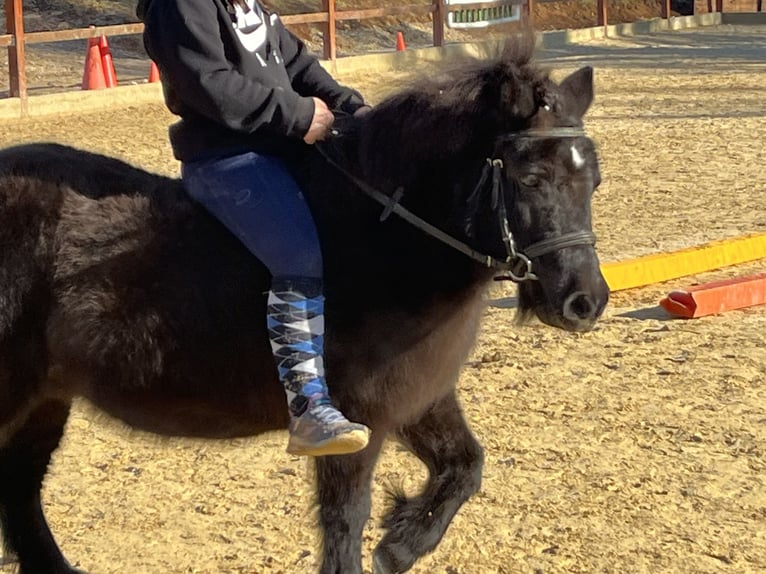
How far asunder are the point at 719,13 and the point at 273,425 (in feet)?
101

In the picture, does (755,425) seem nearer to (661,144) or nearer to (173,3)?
(173,3)

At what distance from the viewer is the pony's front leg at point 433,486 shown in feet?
13.8

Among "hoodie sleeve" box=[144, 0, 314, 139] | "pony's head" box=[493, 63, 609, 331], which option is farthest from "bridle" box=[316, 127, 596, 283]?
"hoodie sleeve" box=[144, 0, 314, 139]

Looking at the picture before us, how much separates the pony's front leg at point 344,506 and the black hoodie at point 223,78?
39.4 inches

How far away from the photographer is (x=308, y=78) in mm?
4391

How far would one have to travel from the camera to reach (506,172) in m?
3.50

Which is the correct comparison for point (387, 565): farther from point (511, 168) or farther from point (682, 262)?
point (682, 262)

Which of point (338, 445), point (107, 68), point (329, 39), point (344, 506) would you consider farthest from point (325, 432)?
point (329, 39)

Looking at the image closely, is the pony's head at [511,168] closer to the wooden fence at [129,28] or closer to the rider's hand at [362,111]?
the rider's hand at [362,111]

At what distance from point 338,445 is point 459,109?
3.36 ft

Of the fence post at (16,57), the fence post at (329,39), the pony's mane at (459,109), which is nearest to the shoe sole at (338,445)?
the pony's mane at (459,109)

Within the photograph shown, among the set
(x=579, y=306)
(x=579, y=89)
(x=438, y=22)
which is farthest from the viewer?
(x=438, y=22)

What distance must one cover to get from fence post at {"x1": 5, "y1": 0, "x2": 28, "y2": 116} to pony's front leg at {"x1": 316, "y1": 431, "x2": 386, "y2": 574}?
12773 millimetres

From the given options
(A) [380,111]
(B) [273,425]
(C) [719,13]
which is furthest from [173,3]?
(C) [719,13]
